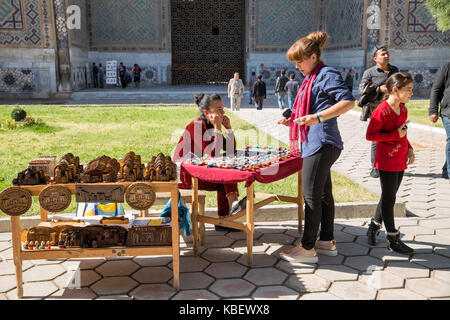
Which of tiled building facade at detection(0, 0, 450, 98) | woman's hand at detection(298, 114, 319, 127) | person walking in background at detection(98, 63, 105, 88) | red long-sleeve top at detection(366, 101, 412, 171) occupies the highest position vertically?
tiled building facade at detection(0, 0, 450, 98)

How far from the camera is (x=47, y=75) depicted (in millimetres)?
16812

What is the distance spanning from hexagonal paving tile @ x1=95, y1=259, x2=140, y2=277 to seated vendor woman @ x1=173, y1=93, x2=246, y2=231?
84 centimetres

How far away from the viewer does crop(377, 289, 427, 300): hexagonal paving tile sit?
8.91ft

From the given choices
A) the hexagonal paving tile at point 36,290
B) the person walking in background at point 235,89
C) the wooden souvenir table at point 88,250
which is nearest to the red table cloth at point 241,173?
the wooden souvenir table at point 88,250

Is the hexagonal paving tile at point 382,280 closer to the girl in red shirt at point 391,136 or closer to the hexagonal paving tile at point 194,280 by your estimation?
the girl in red shirt at point 391,136

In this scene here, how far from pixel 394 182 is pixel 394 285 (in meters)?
0.80

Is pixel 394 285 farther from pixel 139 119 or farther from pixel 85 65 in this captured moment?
pixel 85 65

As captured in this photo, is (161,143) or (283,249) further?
(161,143)

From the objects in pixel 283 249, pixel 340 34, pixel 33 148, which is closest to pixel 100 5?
pixel 340 34

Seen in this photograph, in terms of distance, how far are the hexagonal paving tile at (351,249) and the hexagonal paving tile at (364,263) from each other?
78 mm

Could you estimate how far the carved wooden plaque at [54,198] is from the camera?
8.89 ft

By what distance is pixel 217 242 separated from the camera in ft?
12.2

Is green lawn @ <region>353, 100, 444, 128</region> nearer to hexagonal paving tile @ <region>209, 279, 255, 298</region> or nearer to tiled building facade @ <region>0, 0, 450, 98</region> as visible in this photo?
tiled building facade @ <region>0, 0, 450, 98</region>

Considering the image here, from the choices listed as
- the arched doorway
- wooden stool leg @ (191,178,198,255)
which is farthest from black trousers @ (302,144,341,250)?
the arched doorway
